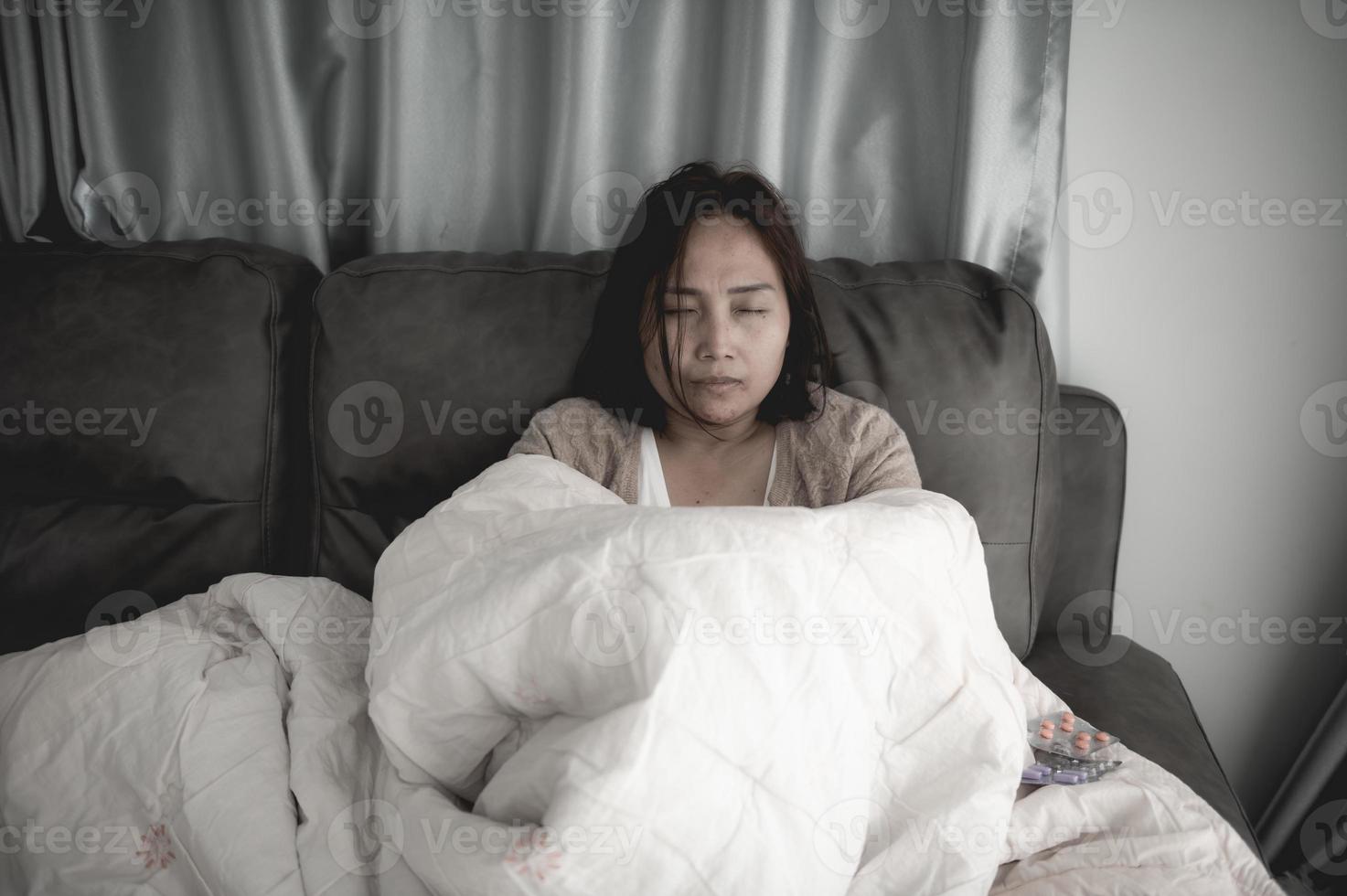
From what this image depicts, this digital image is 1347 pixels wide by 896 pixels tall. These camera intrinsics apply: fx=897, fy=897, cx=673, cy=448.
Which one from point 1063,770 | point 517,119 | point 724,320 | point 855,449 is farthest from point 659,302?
point 1063,770

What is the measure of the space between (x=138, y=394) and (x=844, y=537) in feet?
3.07

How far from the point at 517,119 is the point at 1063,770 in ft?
3.86

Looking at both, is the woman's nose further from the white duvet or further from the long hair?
the white duvet

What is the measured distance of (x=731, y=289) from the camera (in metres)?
1.05

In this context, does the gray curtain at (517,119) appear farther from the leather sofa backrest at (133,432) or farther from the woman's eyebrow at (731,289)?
the woman's eyebrow at (731,289)

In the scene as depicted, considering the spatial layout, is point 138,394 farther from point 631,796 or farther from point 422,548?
point 631,796

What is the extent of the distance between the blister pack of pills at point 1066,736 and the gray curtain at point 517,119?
2.15ft

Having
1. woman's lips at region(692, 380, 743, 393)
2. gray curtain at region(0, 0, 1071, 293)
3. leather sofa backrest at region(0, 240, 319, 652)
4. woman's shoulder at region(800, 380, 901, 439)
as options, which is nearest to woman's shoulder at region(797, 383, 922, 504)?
woman's shoulder at region(800, 380, 901, 439)

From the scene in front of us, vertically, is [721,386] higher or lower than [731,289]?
lower

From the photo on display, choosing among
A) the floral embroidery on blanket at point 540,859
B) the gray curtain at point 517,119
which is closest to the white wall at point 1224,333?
the gray curtain at point 517,119

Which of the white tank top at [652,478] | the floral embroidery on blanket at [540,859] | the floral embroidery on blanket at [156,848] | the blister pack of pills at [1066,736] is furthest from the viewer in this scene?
the white tank top at [652,478]

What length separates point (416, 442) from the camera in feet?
3.74

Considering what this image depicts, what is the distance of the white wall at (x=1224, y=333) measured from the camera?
1247 mm

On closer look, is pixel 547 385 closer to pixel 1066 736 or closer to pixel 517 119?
pixel 517 119
